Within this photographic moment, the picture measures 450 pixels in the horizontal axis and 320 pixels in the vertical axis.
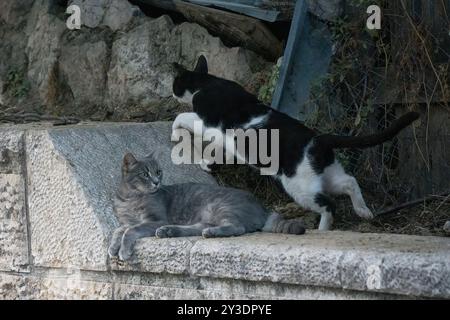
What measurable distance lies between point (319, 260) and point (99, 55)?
340 cm

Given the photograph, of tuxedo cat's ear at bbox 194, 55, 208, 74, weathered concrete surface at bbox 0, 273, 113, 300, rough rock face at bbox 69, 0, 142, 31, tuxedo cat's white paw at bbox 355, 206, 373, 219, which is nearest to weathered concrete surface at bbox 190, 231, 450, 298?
weathered concrete surface at bbox 0, 273, 113, 300

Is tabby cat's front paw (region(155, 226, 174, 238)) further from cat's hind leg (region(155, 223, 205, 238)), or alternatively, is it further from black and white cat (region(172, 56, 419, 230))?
black and white cat (region(172, 56, 419, 230))

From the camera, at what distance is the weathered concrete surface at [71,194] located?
15.8ft

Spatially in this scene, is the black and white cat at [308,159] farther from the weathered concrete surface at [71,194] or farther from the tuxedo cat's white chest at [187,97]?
the weathered concrete surface at [71,194]

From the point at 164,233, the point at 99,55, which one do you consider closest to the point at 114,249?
the point at 164,233

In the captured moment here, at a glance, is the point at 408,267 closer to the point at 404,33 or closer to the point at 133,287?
the point at 133,287

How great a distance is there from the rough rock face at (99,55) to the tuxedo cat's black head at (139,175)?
1.46 metres

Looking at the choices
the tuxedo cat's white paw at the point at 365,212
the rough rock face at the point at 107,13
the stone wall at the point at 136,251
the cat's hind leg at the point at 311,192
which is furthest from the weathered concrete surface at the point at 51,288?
the rough rock face at the point at 107,13

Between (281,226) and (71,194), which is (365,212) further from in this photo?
(71,194)

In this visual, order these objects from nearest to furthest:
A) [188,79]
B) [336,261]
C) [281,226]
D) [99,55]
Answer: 1. [336,261]
2. [281,226]
3. [188,79]
4. [99,55]

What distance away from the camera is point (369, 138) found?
16.6 ft

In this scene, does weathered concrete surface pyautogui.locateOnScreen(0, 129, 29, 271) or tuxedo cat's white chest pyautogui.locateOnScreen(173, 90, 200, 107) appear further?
tuxedo cat's white chest pyautogui.locateOnScreen(173, 90, 200, 107)

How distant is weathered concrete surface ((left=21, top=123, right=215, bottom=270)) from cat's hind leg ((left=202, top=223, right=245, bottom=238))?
61 cm

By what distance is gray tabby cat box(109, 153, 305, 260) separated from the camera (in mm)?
4609
